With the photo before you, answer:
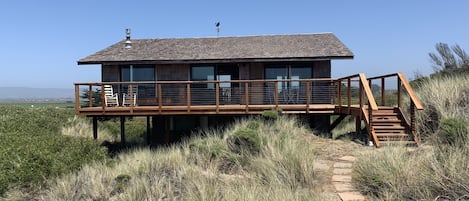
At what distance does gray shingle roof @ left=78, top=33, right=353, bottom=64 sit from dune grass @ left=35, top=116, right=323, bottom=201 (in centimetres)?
734

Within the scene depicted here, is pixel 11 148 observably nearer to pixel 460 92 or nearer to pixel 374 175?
pixel 374 175

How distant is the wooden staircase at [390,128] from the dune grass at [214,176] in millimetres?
2268

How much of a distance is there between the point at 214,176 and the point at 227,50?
11059mm

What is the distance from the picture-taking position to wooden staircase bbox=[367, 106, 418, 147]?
8922 millimetres

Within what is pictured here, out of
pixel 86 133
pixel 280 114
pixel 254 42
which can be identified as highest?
pixel 254 42

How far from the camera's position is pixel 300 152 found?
21.5 feet

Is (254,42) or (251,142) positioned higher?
(254,42)

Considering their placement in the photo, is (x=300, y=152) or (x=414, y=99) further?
(x=414, y=99)

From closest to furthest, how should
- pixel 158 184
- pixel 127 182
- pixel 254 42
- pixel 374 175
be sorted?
pixel 374 175 < pixel 158 184 < pixel 127 182 < pixel 254 42

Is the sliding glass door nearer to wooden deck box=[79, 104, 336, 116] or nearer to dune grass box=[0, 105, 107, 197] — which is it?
wooden deck box=[79, 104, 336, 116]

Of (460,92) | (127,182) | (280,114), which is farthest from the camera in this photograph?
(280,114)

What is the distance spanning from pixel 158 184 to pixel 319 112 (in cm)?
826

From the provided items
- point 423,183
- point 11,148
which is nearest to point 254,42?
point 11,148

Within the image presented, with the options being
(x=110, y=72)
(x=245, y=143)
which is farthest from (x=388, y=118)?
(x=110, y=72)
